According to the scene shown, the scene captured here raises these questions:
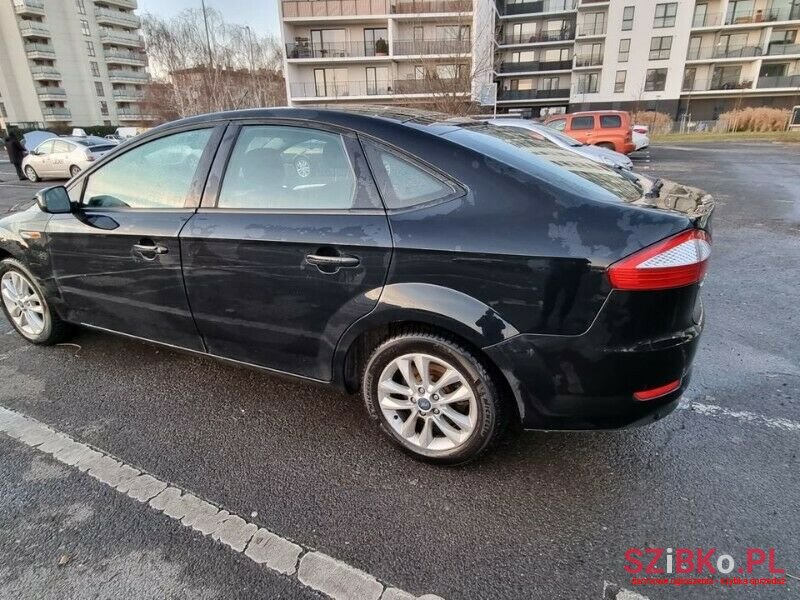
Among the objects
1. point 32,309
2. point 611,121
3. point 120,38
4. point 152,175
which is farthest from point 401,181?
point 120,38

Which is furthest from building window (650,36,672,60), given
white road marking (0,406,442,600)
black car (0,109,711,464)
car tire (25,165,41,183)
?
white road marking (0,406,442,600)

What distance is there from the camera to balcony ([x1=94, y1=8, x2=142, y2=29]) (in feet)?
201

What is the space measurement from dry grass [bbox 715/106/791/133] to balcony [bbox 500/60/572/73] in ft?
50.3

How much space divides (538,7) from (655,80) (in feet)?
42.0

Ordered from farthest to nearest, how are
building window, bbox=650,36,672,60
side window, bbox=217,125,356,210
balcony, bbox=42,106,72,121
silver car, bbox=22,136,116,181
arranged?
balcony, bbox=42,106,72,121 → building window, bbox=650,36,672,60 → silver car, bbox=22,136,116,181 → side window, bbox=217,125,356,210

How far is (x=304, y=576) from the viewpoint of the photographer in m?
1.82

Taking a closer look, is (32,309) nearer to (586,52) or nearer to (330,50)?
(330,50)

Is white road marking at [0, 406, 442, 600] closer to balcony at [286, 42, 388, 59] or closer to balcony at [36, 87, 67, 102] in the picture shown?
balcony at [286, 42, 388, 59]

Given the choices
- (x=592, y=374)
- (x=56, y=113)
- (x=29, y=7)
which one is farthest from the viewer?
(x=56, y=113)

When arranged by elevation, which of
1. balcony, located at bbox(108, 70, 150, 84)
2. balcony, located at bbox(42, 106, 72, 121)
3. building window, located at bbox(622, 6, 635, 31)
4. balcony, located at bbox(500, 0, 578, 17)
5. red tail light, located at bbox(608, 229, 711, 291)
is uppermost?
balcony, located at bbox(500, 0, 578, 17)

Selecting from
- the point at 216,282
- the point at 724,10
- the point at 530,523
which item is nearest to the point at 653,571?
the point at 530,523

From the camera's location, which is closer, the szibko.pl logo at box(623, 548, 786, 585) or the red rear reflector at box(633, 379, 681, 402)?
the szibko.pl logo at box(623, 548, 786, 585)

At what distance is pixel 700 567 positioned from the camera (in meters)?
1.82

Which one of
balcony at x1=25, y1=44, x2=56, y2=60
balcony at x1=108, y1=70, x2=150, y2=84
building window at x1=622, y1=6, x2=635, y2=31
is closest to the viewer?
building window at x1=622, y1=6, x2=635, y2=31
